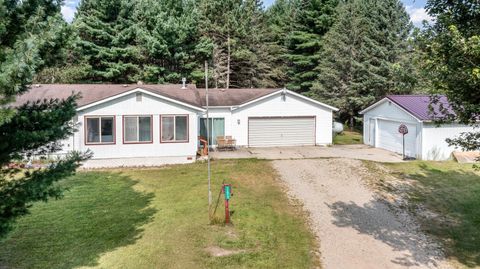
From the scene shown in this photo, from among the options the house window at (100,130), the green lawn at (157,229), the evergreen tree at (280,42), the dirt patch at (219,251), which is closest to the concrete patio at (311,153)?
the green lawn at (157,229)

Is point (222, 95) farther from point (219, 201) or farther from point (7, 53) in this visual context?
point (7, 53)

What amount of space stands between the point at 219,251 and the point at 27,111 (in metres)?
5.31

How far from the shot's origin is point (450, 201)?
12.9 metres

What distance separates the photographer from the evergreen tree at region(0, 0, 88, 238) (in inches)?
195

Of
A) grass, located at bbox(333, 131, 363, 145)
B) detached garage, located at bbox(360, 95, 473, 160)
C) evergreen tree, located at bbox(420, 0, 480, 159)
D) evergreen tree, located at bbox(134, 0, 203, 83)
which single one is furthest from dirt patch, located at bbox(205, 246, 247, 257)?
evergreen tree, located at bbox(134, 0, 203, 83)

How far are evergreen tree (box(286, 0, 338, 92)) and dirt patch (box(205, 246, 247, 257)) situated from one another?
31187 millimetres

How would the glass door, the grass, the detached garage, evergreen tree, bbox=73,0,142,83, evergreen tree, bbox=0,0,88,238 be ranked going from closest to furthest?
evergreen tree, bbox=0,0,88,238 < the detached garage < the glass door < the grass < evergreen tree, bbox=73,0,142,83

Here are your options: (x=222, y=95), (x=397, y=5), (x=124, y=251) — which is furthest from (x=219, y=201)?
(x=397, y=5)

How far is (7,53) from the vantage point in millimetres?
5023

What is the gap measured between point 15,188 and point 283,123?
18.1 meters

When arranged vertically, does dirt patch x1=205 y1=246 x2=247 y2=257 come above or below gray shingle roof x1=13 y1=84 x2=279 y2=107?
below

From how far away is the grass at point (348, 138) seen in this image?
25.9 m

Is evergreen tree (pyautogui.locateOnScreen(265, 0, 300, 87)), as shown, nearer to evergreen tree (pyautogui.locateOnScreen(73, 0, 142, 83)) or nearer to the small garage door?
evergreen tree (pyautogui.locateOnScreen(73, 0, 142, 83))

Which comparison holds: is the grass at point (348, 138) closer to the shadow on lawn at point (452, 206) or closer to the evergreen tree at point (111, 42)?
the shadow on lawn at point (452, 206)
